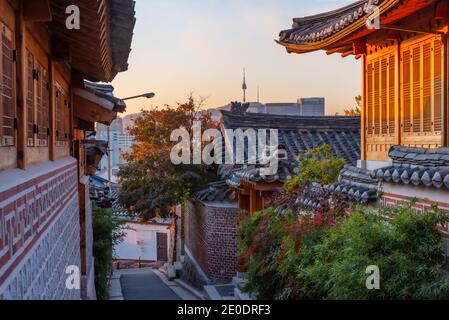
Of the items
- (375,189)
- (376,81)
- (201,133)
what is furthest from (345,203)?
(201,133)

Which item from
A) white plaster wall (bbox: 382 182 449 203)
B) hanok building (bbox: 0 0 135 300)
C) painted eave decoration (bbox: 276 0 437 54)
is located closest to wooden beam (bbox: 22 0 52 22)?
Answer: hanok building (bbox: 0 0 135 300)

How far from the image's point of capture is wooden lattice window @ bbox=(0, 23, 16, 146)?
16.0ft

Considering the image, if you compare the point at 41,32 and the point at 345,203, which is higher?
the point at 41,32

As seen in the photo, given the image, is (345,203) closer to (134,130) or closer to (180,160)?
(180,160)

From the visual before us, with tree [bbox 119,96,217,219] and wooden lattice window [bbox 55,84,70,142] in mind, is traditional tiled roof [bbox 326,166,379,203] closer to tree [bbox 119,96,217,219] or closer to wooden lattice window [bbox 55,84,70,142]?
wooden lattice window [bbox 55,84,70,142]

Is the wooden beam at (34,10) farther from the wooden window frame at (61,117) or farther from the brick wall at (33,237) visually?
the wooden window frame at (61,117)

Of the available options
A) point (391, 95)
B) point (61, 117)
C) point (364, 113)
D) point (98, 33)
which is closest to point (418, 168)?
point (391, 95)

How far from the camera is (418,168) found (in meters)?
6.77

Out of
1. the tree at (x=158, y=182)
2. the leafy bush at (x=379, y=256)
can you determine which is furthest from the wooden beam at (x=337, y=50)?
the tree at (x=158, y=182)

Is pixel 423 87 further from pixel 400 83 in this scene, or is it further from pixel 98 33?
pixel 98 33

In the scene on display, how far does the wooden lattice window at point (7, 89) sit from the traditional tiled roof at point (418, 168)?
4.26 meters

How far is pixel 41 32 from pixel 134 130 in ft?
62.8

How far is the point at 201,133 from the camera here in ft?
85.0

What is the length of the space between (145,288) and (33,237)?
57.6 feet
